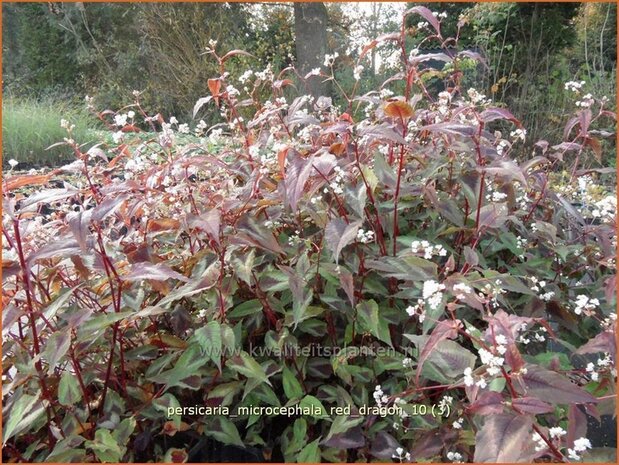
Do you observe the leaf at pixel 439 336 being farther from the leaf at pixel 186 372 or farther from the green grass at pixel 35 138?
the green grass at pixel 35 138

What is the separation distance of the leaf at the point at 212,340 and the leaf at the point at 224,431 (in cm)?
16

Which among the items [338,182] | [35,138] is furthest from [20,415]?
[35,138]

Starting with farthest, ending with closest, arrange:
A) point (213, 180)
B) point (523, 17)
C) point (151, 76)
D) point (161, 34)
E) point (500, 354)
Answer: point (151, 76)
point (161, 34)
point (523, 17)
point (213, 180)
point (500, 354)

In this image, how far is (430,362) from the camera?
0.90 meters

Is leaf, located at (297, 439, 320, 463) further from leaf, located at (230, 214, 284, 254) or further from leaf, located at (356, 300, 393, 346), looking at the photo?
leaf, located at (230, 214, 284, 254)

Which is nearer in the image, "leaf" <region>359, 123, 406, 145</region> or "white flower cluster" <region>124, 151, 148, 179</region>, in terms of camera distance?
"leaf" <region>359, 123, 406, 145</region>

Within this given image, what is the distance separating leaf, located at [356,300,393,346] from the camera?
91 cm

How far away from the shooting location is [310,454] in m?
0.92

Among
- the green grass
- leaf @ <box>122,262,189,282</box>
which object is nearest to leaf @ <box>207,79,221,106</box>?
leaf @ <box>122,262,189,282</box>

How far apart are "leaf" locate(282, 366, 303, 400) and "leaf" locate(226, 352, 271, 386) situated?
0.24ft

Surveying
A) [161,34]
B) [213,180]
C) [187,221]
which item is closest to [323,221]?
[187,221]

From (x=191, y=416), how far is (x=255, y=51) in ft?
27.1

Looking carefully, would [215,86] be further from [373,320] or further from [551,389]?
[551,389]

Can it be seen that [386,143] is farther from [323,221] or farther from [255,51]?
[255,51]
